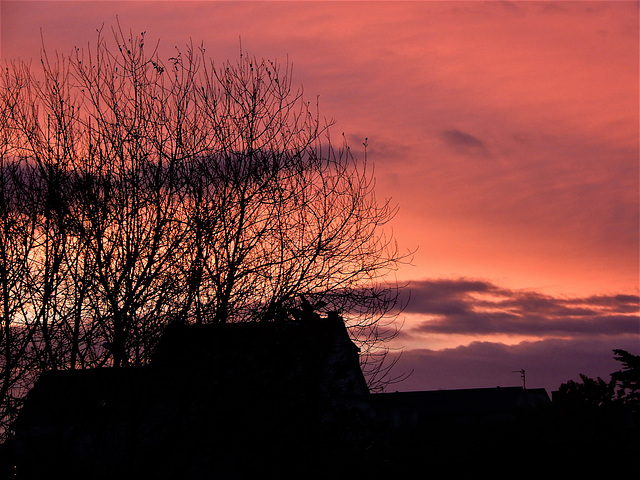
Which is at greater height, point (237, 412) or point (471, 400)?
point (471, 400)

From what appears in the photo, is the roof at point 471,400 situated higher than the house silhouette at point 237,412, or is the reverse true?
the roof at point 471,400

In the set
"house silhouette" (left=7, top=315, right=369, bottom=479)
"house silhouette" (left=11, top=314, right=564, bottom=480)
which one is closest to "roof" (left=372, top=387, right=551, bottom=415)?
"house silhouette" (left=11, top=314, right=564, bottom=480)

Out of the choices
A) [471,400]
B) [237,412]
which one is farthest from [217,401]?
[471,400]

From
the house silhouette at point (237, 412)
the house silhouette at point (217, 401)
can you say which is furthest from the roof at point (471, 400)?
the house silhouette at point (217, 401)

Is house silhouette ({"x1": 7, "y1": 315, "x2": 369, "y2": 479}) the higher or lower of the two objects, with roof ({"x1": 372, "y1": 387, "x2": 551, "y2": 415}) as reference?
lower

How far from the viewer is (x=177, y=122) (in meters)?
12.0

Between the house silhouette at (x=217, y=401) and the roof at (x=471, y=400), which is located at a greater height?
the roof at (x=471, y=400)

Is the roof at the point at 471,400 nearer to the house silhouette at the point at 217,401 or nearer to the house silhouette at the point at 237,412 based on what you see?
the house silhouette at the point at 237,412

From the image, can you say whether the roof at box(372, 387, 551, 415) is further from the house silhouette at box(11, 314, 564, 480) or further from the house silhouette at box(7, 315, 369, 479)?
the house silhouette at box(7, 315, 369, 479)

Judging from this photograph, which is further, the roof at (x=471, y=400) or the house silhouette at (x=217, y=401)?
the roof at (x=471, y=400)

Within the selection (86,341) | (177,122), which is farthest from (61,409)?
(177,122)

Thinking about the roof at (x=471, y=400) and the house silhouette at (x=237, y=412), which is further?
→ the roof at (x=471, y=400)

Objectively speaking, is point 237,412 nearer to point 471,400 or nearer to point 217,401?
point 217,401

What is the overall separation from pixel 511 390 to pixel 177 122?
68410 mm
